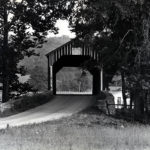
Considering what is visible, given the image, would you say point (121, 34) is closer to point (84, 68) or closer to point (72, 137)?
point (84, 68)

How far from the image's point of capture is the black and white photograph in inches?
559

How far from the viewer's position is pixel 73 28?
25578mm

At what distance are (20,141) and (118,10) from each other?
953cm

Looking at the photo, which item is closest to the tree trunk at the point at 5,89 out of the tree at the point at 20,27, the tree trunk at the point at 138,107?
the tree at the point at 20,27

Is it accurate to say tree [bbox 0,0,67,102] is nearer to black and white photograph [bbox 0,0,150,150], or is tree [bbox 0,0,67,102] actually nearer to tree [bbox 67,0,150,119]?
black and white photograph [bbox 0,0,150,150]

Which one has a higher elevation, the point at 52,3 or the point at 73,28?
the point at 52,3

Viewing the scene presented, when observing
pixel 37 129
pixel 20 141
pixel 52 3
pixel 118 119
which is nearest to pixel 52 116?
pixel 118 119

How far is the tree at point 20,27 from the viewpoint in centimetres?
2953

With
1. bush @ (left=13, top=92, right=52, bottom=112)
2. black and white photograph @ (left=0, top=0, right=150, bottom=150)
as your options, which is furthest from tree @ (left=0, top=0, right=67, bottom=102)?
bush @ (left=13, top=92, right=52, bottom=112)

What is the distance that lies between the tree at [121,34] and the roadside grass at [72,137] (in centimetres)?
295

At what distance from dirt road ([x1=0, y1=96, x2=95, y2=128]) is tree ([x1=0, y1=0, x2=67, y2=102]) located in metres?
5.09

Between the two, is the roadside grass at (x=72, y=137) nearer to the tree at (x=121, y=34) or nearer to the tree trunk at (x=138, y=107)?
the tree at (x=121, y=34)

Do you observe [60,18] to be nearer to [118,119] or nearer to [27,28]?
[27,28]

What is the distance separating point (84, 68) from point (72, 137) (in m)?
11.7
